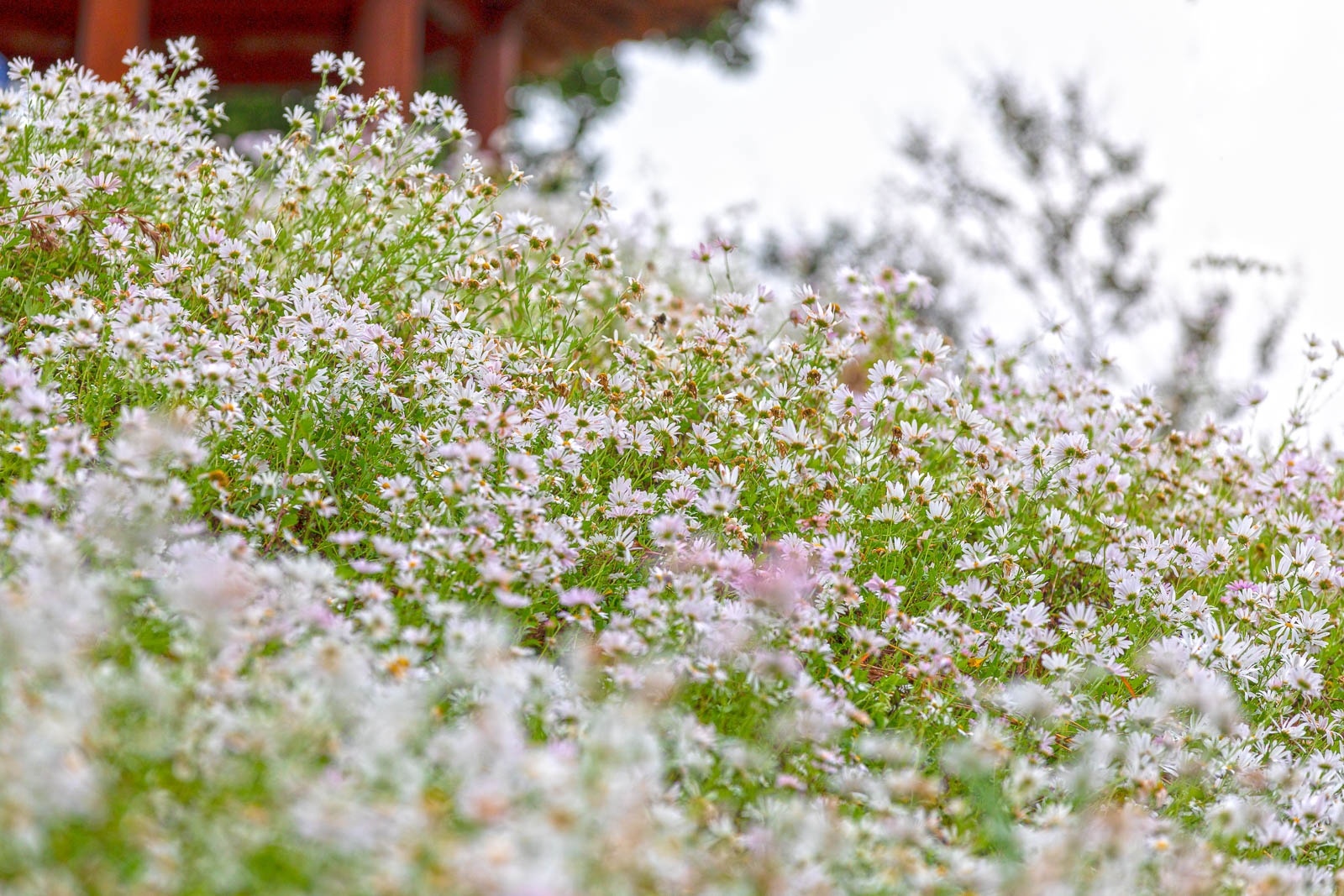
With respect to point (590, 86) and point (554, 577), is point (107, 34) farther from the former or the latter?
point (590, 86)

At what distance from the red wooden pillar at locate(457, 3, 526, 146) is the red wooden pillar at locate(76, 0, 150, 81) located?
3.08 meters

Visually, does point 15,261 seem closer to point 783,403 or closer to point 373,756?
point 783,403

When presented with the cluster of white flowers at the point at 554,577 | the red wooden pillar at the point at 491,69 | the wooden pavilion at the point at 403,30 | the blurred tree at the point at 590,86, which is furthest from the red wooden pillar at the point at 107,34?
the blurred tree at the point at 590,86

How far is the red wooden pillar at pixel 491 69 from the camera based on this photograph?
422 inches

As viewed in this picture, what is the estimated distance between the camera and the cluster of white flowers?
1421 mm

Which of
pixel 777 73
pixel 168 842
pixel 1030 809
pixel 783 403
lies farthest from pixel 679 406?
pixel 777 73

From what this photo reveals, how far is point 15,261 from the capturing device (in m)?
3.26

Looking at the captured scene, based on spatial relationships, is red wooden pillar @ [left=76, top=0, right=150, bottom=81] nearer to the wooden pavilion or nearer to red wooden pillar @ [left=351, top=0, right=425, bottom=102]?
the wooden pavilion

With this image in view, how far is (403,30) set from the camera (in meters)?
8.96

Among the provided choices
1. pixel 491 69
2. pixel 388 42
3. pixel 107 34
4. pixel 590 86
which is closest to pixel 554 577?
pixel 107 34

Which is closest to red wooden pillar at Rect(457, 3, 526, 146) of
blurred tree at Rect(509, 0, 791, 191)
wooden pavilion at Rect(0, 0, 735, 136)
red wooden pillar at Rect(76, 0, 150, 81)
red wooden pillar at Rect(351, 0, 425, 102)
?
wooden pavilion at Rect(0, 0, 735, 136)

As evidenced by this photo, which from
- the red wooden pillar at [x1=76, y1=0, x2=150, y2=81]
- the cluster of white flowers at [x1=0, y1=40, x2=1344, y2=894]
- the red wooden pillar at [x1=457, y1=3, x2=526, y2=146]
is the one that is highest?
the red wooden pillar at [x1=457, y1=3, x2=526, y2=146]

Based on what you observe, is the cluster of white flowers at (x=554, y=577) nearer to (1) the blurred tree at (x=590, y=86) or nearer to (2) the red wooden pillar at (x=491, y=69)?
(2) the red wooden pillar at (x=491, y=69)

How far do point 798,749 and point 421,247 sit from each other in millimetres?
1867
